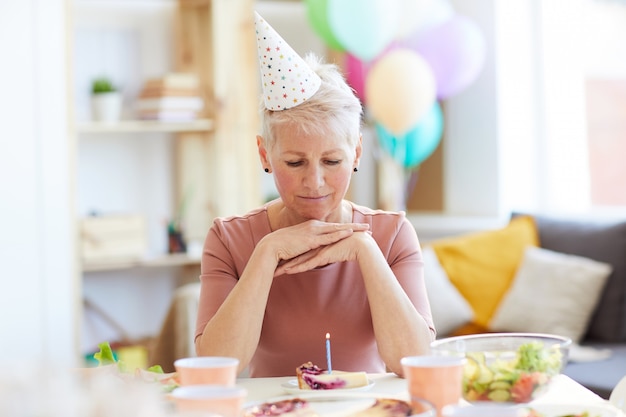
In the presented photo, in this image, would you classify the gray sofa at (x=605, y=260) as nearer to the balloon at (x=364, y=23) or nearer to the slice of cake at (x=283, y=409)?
the balloon at (x=364, y=23)

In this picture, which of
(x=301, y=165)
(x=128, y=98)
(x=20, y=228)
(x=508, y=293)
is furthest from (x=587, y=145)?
(x=301, y=165)

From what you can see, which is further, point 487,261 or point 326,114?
point 487,261

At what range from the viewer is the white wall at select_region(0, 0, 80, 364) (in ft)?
13.3

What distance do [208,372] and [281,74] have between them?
76 cm

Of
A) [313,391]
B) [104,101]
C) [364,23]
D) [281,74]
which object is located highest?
[364,23]

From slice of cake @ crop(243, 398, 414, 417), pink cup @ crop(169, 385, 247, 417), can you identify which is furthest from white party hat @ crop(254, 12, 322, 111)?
pink cup @ crop(169, 385, 247, 417)

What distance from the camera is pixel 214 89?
4574mm

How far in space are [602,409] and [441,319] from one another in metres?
2.46

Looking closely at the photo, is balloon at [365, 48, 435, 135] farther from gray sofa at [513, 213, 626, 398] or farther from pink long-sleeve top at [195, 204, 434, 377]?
pink long-sleeve top at [195, 204, 434, 377]

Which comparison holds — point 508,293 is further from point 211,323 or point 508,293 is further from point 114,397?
point 114,397

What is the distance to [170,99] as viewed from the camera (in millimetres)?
4434

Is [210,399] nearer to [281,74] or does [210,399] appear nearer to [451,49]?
[281,74]

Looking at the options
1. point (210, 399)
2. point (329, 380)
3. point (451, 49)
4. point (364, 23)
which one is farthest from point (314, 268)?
point (451, 49)

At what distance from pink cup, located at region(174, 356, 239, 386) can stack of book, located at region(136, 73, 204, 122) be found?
331cm
